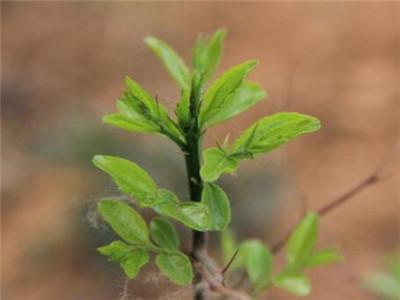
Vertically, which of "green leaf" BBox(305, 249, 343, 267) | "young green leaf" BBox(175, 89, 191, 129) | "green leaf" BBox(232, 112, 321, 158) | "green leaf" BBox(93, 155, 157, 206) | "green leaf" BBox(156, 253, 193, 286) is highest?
"young green leaf" BBox(175, 89, 191, 129)

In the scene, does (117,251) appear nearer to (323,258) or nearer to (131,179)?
(131,179)

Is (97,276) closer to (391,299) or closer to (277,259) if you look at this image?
(277,259)

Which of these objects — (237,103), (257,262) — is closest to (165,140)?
(257,262)

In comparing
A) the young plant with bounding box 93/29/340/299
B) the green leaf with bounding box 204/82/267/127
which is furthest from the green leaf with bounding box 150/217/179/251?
the green leaf with bounding box 204/82/267/127

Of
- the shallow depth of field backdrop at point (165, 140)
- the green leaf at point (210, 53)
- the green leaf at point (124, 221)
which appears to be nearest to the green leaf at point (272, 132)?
the green leaf at point (124, 221)

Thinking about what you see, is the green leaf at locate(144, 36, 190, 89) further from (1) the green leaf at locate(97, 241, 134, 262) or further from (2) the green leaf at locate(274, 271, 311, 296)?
(2) the green leaf at locate(274, 271, 311, 296)

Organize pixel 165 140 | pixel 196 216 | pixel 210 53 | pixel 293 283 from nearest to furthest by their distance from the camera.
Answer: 1. pixel 196 216
2. pixel 210 53
3. pixel 293 283
4. pixel 165 140

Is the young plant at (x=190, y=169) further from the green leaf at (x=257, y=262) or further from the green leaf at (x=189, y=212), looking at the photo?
the green leaf at (x=257, y=262)

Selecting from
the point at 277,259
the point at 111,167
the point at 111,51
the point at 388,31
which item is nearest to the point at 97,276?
the point at 277,259
